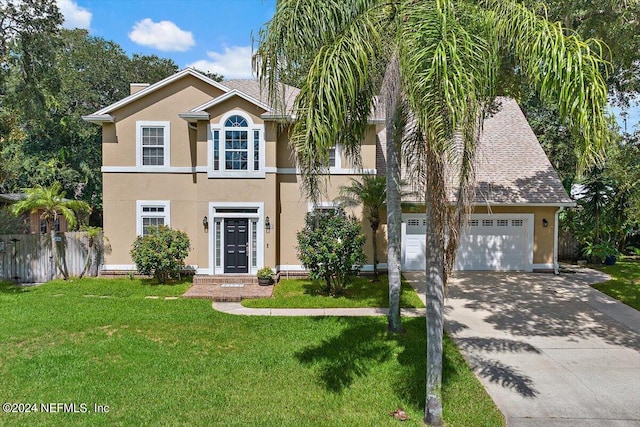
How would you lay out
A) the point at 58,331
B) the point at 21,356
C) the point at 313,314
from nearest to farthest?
1. the point at 21,356
2. the point at 58,331
3. the point at 313,314

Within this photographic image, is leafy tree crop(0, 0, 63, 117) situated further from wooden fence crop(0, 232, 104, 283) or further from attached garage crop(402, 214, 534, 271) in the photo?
attached garage crop(402, 214, 534, 271)

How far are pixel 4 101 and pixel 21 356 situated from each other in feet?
37.8

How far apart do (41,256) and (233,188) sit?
7.85 metres

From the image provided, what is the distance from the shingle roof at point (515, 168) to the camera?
14875mm

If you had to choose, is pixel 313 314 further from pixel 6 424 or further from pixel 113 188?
pixel 113 188

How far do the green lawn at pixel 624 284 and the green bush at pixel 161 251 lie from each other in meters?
14.1

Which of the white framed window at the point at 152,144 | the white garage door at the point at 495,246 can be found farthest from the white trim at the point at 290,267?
the white garage door at the point at 495,246

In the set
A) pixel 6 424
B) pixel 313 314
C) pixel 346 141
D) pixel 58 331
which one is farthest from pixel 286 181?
pixel 6 424

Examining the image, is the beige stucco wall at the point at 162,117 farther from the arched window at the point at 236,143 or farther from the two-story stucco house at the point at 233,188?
the arched window at the point at 236,143

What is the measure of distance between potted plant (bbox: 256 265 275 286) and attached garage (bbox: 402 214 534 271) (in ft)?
18.2

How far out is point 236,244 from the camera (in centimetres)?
1377

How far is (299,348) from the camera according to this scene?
24.5 ft

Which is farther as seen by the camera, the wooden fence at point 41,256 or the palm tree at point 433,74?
the wooden fence at point 41,256

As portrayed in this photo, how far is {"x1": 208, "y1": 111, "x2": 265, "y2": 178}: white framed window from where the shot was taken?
13.4 m
